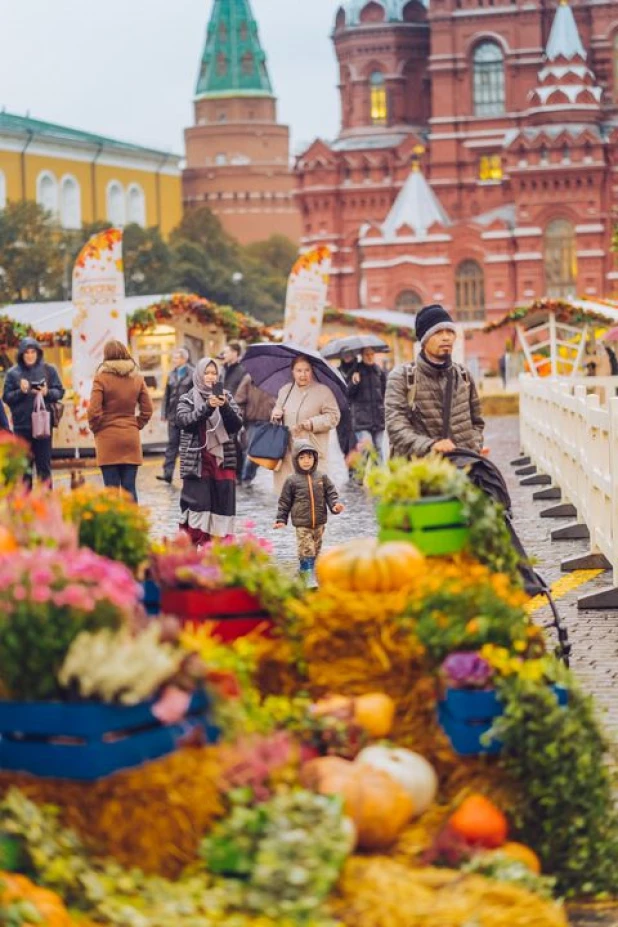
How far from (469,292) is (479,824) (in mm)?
87658

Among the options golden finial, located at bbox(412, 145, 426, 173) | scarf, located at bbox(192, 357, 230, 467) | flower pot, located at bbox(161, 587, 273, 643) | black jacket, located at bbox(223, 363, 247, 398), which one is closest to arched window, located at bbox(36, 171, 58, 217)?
golden finial, located at bbox(412, 145, 426, 173)

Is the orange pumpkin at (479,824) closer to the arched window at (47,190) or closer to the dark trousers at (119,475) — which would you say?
the dark trousers at (119,475)

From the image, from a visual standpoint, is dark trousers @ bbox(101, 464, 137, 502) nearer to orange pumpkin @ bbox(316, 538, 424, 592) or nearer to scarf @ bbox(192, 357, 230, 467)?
scarf @ bbox(192, 357, 230, 467)

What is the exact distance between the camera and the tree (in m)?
77.4

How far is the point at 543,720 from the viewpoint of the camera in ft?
18.6

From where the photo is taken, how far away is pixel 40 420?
18828mm

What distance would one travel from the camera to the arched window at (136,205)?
405 feet

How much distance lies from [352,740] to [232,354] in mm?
16454

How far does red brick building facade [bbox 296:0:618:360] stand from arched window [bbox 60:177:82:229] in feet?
65.0

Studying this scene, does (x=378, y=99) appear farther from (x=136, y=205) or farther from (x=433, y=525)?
(x=433, y=525)

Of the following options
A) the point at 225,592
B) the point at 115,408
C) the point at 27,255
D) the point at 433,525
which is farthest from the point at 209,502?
the point at 27,255

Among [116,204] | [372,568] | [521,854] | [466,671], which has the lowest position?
[521,854]

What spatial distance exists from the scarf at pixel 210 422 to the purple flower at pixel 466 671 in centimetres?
785

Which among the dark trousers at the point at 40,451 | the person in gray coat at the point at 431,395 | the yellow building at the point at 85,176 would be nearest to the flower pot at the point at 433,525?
the person in gray coat at the point at 431,395
